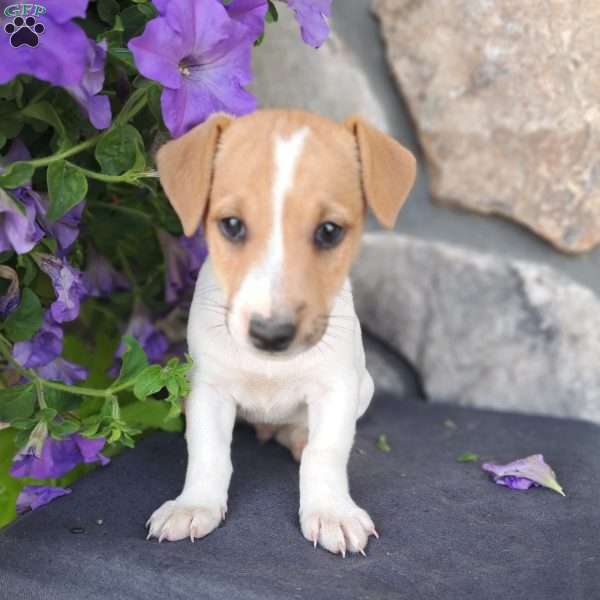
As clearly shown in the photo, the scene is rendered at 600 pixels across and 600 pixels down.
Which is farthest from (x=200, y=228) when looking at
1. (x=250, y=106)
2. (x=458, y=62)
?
(x=458, y=62)

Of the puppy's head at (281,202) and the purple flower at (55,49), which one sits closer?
the purple flower at (55,49)

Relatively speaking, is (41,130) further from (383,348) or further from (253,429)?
(383,348)

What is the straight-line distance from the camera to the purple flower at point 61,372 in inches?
79.4

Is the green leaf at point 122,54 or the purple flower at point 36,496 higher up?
the green leaf at point 122,54

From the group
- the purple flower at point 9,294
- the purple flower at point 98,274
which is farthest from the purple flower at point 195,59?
the purple flower at point 98,274

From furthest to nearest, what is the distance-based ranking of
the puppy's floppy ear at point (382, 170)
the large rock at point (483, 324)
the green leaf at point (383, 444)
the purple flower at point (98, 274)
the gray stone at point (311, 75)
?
the gray stone at point (311, 75) → the large rock at point (483, 324) → the green leaf at point (383, 444) → the purple flower at point (98, 274) → the puppy's floppy ear at point (382, 170)

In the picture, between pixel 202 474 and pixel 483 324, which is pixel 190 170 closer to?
pixel 202 474

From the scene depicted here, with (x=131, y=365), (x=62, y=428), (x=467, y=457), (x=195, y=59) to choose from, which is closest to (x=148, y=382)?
(x=131, y=365)

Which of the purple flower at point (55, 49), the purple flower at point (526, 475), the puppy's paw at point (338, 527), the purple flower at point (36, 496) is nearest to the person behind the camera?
the purple flower at point (55, 49)

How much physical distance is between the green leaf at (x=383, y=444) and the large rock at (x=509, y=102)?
2.65 feet

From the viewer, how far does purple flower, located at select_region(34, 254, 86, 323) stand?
76.2 inches

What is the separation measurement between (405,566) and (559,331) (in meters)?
1.20

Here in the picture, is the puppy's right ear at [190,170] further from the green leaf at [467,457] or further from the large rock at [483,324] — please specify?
the large rock at [483,324]

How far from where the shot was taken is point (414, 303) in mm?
2941
